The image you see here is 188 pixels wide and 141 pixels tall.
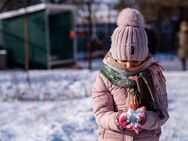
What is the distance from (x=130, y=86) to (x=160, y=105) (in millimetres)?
230

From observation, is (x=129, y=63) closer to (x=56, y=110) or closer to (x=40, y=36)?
(x=56, y=110)

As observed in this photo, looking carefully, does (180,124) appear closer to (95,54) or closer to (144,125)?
(144,125)

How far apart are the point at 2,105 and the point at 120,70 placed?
6.03 meters

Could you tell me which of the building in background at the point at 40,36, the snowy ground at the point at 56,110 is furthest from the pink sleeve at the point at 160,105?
the building in background at the point at 40,36

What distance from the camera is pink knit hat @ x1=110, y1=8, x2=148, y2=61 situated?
2840mm

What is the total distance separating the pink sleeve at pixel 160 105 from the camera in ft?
9.09

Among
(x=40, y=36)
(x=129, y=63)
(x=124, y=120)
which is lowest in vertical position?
(x=40, y=36)

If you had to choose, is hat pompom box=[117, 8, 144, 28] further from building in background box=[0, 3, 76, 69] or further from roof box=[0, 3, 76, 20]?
roof box=[0, 3, 76, 20]

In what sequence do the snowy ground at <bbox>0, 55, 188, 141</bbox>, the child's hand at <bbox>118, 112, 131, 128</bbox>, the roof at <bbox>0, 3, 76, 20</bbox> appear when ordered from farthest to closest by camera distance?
1. the roof at <bbox>0, 3, 76, 20</bbox>
2. the snowy ground at <bbox>0, 55, 188, 141</bbox>
3. the child's hand at <bbox>118, 112, 131, 128</bbox>

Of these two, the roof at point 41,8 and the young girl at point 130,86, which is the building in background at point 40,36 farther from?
the young girl at point 130,86

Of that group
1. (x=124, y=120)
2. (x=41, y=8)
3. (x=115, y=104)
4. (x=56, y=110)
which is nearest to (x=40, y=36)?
(x=41, y=8)

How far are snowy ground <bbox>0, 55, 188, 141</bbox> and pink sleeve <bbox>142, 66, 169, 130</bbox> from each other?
3.07 meters

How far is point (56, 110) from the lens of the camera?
7.87 metres

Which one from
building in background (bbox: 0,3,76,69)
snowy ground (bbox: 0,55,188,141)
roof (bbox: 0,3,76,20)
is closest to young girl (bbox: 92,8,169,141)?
snowy ground (bbox: 0,55,188,141)
